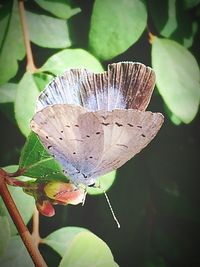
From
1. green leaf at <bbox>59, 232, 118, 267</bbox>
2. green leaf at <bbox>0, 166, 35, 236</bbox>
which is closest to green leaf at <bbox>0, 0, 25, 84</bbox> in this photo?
green leaf at <bbox>0, 166, 35, 236</bbox>

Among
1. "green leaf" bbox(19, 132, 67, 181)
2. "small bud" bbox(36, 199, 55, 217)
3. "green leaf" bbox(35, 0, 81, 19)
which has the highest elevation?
"green leaf" bbox(35, 0, 81, 19)

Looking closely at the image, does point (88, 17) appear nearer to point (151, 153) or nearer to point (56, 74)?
point (56, 74)

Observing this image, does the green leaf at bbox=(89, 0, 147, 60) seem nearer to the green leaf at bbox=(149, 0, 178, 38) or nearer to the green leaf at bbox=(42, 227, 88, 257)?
the green leaf at bbox=(149, 0, 178, 38)

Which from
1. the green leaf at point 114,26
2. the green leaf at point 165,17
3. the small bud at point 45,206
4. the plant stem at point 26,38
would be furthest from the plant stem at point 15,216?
the green leaf at point 165,17

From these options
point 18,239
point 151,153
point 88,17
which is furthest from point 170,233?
point 88,17

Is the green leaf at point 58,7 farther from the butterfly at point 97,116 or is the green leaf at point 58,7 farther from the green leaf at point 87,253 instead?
the green leaf at point 87,253
